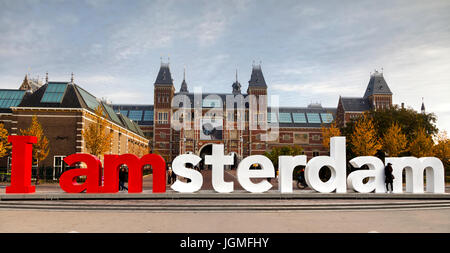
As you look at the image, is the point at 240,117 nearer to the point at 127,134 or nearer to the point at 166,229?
the point at 127,134

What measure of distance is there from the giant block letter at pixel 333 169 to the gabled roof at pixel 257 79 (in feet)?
184

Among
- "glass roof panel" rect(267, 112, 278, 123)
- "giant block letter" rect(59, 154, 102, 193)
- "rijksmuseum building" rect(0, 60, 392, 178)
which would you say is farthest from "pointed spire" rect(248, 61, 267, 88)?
"giant block letter" rect(59, 154, 102, 193)

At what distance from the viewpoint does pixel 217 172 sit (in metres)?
17.0

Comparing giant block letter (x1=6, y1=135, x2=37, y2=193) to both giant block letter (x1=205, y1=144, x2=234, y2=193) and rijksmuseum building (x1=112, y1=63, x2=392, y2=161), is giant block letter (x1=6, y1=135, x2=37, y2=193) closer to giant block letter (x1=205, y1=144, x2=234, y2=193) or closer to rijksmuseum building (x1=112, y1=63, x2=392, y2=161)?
giant block letter (x1=205, y1=144, x2=234, y2=193)

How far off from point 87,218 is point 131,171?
5059 mm

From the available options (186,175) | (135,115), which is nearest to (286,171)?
(186,175)

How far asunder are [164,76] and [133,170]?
192 feet

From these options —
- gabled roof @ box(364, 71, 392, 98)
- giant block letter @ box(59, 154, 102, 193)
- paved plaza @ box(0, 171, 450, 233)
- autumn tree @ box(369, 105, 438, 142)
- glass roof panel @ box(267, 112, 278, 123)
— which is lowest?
paved plaza @ box(0, 171, 450, 233)

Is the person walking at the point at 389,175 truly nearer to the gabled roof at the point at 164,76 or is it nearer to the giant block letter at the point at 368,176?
the giant block letter at the point at 368,176

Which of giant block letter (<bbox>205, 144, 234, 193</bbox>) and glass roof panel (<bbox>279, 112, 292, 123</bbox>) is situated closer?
giant block letter (<bbox>205, 144, 234, 193</bbox>)

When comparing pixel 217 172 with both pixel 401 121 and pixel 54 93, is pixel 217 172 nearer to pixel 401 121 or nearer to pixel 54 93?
pixel 54 93

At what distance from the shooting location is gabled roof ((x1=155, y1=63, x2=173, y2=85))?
72500mm

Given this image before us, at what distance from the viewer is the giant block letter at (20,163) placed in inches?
627
